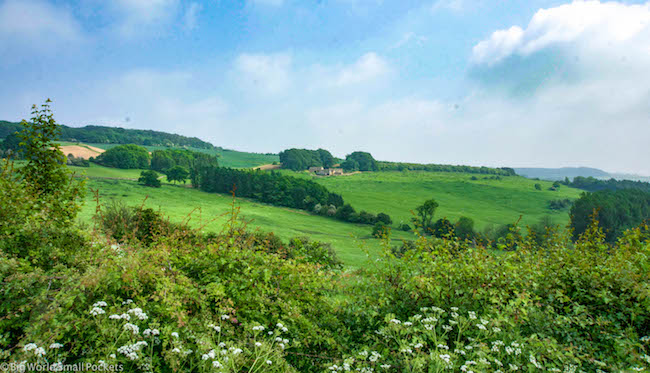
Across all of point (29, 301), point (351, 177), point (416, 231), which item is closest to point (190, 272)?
point (29, 301)

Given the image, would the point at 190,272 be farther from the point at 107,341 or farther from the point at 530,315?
the point at 530,315

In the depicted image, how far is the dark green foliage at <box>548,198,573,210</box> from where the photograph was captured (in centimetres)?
9536

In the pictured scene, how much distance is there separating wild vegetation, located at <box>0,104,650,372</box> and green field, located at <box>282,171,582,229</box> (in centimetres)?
7226

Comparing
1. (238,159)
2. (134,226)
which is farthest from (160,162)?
(134,226)

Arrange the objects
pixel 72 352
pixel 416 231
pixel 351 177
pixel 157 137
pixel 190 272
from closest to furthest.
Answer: pixel 72 352 → pixel 190 272 → pixel 416 231 → pixel 351 177 → pixel 157 137

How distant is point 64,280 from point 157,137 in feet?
518

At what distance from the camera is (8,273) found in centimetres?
370

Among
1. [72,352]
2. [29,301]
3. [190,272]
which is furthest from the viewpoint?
[190,272]

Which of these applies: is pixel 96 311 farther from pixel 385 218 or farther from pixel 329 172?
pixel 329 172

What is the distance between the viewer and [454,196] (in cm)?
10631

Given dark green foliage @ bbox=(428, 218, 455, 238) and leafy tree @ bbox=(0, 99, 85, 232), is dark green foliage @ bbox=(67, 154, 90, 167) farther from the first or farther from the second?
dark green foliage @ bbox=(428, 218, 455, 238)

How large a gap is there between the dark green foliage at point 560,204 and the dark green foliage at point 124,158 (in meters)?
118

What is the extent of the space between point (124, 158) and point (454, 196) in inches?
3862

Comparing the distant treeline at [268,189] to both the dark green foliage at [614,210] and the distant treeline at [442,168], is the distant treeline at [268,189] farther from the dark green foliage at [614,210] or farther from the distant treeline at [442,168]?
the distant treeline at [442,168]
